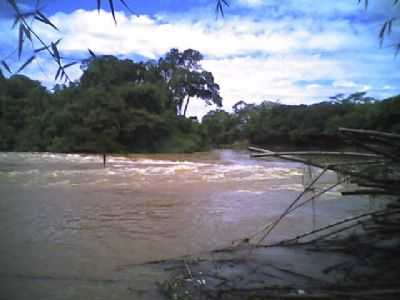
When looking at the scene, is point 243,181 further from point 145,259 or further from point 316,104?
point 316,104

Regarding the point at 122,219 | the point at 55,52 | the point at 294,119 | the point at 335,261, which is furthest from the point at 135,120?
the point at 55,52

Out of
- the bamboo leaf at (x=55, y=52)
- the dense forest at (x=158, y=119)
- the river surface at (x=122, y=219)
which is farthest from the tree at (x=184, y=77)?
the bamboo leaf at (x=55, y=52)

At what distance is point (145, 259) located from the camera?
13.5 ft

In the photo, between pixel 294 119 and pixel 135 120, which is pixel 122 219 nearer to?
pixel 135 120

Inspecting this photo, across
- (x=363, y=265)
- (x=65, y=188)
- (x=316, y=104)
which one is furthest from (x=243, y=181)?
(x=316, y=104)

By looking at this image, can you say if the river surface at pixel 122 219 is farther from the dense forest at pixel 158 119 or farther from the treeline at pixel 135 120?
the treeline at pixel 135 120

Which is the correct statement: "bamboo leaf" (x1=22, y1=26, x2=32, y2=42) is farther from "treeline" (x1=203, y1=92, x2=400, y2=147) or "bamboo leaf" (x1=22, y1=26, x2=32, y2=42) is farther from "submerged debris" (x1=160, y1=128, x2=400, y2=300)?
"treeline" (x1=203, y1=92, x2=400, y2=147)

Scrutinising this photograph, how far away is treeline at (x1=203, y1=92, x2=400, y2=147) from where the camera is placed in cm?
1845

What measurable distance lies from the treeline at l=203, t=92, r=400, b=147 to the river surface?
17.1ft

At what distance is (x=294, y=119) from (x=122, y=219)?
31096 millimetres

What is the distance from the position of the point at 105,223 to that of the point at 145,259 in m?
1.82

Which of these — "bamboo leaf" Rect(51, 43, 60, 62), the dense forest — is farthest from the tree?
"bamboo leaf" Rect(51, 43, 60, 62)

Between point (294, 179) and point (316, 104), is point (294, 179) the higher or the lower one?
the lower one

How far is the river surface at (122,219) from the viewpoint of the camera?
4.03m
